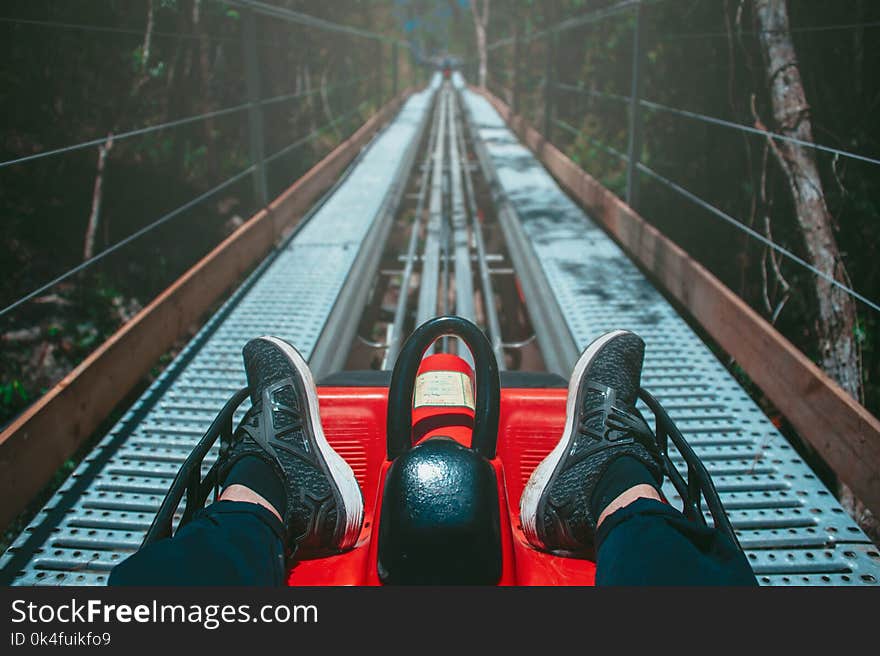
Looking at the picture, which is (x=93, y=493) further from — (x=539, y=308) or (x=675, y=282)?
(x=675, y=282)

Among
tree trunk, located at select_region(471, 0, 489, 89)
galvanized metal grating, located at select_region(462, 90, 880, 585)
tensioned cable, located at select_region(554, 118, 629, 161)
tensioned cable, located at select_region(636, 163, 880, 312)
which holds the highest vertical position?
tree trunk, located at select_region(471, 0, 489, 89)

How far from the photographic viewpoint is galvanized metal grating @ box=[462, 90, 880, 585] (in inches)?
68.4

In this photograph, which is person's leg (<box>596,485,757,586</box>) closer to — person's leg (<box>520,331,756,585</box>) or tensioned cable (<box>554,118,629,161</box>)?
person's leg (<box>520,331,756,585</box>)

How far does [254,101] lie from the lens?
4.13m

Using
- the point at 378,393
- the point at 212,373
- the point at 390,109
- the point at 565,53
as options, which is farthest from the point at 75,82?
the point at 390,109

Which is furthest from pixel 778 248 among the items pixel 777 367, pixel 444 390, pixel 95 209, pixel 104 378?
pixel 95 209

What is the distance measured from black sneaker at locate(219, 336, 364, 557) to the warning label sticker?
28 centimetres

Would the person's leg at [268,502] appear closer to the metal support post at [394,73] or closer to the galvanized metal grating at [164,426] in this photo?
the galvanized metal grating at [164,426]

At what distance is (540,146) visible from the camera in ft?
25.5

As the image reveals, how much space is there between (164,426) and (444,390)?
1.08 metres

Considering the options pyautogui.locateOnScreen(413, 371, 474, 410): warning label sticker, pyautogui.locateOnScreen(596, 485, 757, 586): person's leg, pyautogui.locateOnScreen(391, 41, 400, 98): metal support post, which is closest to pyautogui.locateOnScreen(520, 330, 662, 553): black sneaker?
pyautogui.locateOnScreen(596, 485, 757, 586): person's leg

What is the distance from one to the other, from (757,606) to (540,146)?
726 cm

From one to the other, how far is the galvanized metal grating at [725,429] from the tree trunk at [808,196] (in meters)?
0.74

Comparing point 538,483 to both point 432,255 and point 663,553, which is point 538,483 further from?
point 432,255
